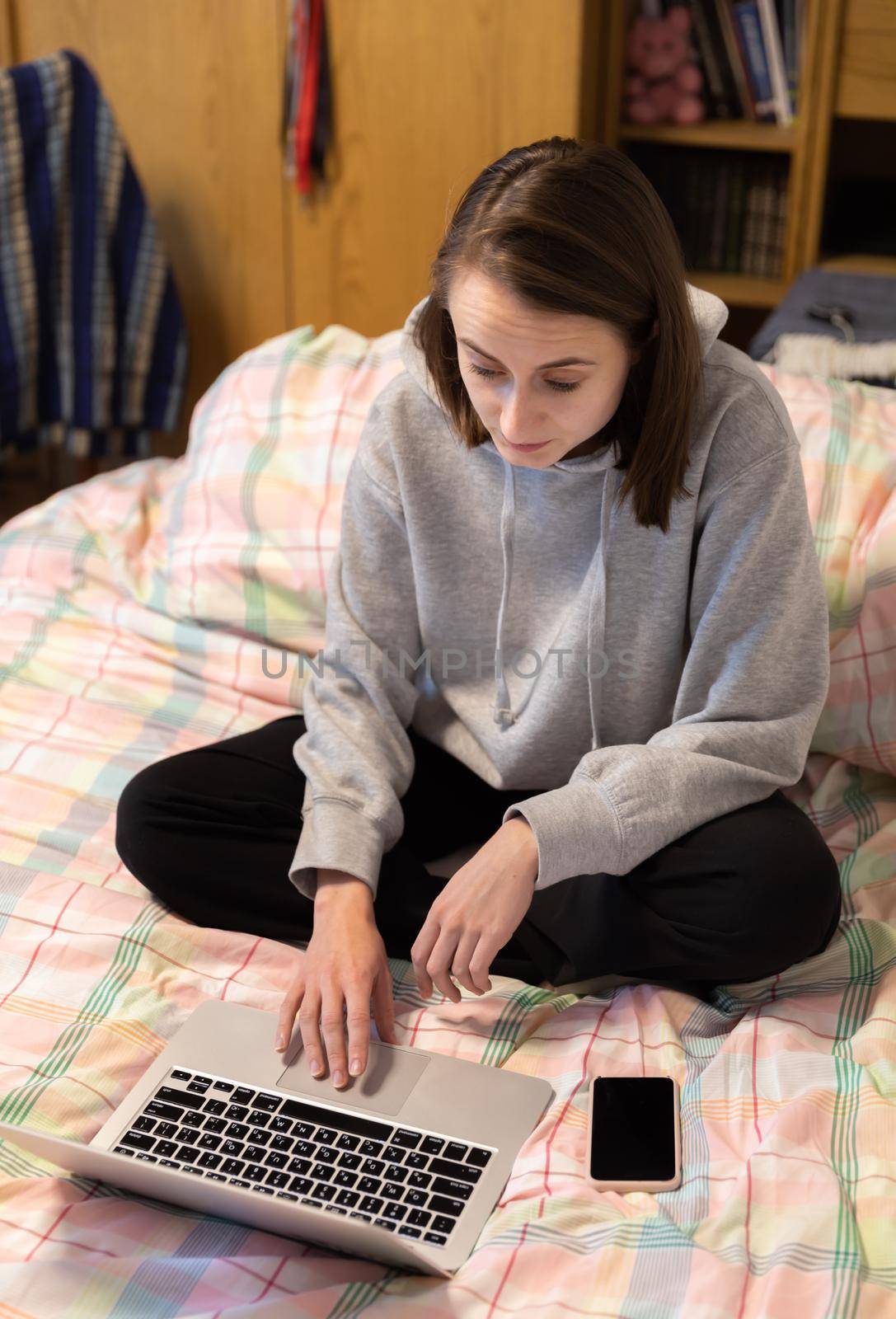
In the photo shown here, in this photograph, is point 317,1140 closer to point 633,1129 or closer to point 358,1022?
point 358,1022


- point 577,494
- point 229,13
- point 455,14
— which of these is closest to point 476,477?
point 577,494

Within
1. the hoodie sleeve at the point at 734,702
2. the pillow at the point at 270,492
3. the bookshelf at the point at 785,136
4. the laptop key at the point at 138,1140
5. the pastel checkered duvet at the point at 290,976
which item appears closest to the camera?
the pastel checkered duvet at the point at 290,976

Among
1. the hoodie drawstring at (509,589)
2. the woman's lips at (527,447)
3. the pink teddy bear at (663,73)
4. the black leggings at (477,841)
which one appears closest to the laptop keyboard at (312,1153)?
the black leggings at (477,841)

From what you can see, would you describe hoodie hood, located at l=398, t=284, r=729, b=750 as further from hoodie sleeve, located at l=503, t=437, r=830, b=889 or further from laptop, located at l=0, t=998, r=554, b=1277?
laptop, located at l=0, t=998, r=554, b=1277

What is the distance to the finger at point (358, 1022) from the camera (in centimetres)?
99

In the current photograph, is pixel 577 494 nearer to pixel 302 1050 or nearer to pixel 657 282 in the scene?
pixel 657 282

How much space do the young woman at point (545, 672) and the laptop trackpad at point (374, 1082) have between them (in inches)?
0.8

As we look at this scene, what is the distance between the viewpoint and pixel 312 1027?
1008mm

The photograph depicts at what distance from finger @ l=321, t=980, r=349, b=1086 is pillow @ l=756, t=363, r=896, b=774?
0.60 meters

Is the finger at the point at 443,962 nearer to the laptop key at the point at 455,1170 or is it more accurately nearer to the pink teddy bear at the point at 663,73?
the laptop key at the point at 455,1170

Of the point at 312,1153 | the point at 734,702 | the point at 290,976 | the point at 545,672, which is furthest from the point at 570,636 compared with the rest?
the point at 312,1153

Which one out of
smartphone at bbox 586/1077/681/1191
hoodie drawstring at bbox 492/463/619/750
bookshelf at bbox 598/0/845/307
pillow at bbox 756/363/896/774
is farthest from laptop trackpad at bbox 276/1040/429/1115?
bookshelf at bbox 598/0/845/307

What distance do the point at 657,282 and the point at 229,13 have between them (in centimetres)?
172

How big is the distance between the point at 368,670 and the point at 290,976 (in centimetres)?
28
